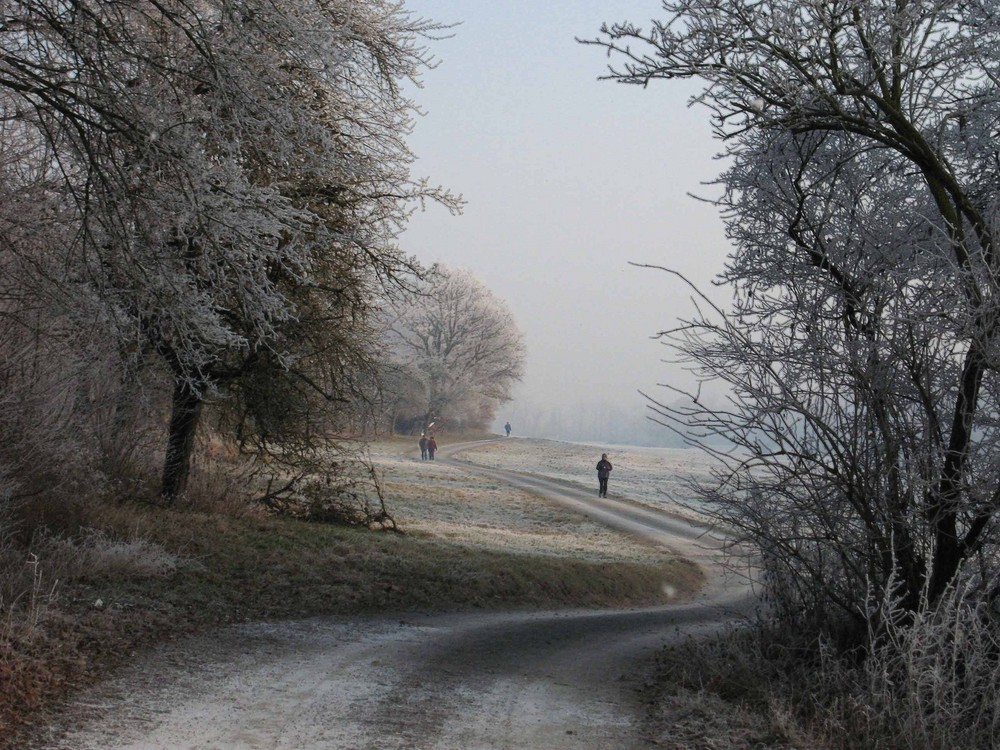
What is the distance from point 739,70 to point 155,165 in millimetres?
5058

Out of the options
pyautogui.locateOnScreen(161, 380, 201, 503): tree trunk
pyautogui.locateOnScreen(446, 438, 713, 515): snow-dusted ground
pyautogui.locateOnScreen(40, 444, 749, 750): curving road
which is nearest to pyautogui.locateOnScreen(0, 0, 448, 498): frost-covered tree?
pyautogui.locateOnScreen(161, 380, 201, 503): tree trunk

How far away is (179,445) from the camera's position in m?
15.9

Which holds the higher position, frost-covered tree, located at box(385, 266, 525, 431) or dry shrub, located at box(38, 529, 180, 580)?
frost-covered tree, located at box(385, 266, 525, 431)

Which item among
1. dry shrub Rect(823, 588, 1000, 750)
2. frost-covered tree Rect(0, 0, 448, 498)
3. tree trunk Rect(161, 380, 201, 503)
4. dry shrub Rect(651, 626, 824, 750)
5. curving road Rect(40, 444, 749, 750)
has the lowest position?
curving road Rect(40, 444, 749, 750)

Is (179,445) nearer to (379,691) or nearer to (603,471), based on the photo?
(379,691)

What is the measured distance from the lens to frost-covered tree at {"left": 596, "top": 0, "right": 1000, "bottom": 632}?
7.01 m

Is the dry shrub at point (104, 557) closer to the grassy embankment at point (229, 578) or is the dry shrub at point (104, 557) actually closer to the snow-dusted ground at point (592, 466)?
the grassy embankment at point (229, 578)

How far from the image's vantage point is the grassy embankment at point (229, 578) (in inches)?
292

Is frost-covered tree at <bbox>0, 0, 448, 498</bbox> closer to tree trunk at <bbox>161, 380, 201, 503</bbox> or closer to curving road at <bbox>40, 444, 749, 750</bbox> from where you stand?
tree trunk at <bbox>161, 380, 201, 503</bbox>

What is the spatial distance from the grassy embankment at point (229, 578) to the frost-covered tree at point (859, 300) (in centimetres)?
520

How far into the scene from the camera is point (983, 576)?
741cm

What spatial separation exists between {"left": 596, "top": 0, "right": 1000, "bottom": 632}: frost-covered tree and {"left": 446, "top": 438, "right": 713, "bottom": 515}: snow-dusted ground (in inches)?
1060

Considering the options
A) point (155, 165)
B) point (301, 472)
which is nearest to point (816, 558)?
point (155, 165)

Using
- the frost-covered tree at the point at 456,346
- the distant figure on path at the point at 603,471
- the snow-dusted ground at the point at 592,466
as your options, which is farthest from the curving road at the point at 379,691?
the frost-covered tree at the point at 456,346
